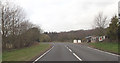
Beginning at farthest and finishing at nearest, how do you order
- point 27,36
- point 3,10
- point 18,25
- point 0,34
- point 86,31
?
point 86,31 < point 27,36 < point 18,25 < point 3,10 < point 0,34

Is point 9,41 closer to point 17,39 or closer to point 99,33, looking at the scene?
point 17,39

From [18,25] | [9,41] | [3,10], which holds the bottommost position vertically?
[9,41]

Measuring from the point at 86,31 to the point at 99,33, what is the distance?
5592 centimetres

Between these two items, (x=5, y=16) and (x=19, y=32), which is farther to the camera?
(x=19, y=32)

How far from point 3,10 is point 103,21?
1676 inches

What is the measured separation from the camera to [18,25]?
125ft

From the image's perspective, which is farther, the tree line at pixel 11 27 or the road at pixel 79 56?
the tree line at pixel 11 27

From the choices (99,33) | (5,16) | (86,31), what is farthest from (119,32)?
(86,31)

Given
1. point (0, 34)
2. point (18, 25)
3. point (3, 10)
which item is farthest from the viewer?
point (18, 25)

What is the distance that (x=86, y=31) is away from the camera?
120 m

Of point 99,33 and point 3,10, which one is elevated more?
point 3,10

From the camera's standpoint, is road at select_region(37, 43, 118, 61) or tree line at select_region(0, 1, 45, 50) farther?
tree line at select_region(0, 1, 45, 50)

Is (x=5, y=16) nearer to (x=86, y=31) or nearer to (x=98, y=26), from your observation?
(x=98, y=26)

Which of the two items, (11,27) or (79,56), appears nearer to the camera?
(79,56)
